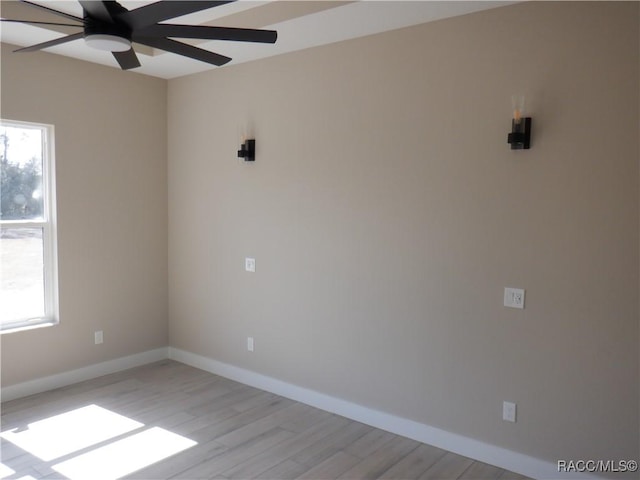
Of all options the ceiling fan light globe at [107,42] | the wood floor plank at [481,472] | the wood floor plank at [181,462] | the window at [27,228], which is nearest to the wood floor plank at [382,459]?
the wood floor plank at [481,472]

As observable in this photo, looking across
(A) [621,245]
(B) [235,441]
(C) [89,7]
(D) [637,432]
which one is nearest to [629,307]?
(A) [621,245]

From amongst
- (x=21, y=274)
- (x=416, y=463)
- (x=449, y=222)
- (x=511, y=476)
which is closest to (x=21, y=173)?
(x=21, y=274)

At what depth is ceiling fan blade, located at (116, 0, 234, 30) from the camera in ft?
5.69

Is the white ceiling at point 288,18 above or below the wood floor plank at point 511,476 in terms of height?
above

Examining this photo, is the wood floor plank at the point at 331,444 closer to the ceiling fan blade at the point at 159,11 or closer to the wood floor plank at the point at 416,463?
the wood floor plank at the point at 416,463

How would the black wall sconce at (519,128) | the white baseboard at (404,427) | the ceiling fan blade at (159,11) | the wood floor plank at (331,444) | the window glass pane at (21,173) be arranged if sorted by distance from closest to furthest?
the ceiling fan blade at (159,11) < the black wall sconce at (519,128) < the white baseboard at (404,427) < the wood floor plank at (331,444) < the window glass pane at (21,173)

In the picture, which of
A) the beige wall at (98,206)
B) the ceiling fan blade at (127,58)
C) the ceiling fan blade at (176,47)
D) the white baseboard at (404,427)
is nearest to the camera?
the ceiling fan blade at (176,47)

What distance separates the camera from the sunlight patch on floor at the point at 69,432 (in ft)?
10.2

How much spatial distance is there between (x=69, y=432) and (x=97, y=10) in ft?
8.98

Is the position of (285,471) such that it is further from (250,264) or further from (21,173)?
(21,173)

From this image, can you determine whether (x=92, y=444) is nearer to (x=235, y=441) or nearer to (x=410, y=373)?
(x=235, y=441)

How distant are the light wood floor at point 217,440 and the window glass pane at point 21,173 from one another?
1.45 meters

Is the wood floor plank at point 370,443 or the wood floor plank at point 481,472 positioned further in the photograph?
the wood floor plank at point 370,443

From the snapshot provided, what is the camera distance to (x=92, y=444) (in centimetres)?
318
